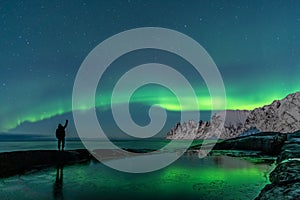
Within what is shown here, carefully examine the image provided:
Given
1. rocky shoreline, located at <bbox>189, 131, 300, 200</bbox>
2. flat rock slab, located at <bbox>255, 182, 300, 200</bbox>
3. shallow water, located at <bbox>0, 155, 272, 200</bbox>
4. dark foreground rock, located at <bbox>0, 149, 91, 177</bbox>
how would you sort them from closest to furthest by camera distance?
flat rock slab, located at <bbox>255, 182, 300, 200</bbox> → shallow water, located at <bbox>0, 155, 272, 200</bbox> → dark foreground rock, located at <bbox>0, 149, 91, 177</bbox> → rocky shoreline, located at <bbox>189, 131, 300, 200</bbox>

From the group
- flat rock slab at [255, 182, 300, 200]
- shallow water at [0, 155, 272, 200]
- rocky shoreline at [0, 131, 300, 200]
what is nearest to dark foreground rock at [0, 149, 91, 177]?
rocky shoreline at [0, 131, 300, 200]

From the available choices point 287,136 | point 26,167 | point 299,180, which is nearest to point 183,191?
point 299,180

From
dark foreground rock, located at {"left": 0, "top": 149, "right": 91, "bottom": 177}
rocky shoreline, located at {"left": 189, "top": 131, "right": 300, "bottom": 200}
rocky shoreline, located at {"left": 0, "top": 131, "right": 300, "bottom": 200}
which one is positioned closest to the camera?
rocky shoreline, located at {"left": 0, "top": 131, "right": 300, "bottom": 200}

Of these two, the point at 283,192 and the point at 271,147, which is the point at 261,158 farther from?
the point at 283,192

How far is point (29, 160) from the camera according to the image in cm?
2472

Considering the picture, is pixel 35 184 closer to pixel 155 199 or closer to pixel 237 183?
pixel 155 199

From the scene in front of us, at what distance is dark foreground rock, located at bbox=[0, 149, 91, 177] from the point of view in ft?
68.2

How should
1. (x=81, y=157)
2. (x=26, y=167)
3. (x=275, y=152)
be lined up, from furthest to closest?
(x=275, y=152)
(x=81, y=157)
(x=26, y=167)

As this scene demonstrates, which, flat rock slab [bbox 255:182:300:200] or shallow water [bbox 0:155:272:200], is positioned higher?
flat rock slab [bbox 255:182:300:200]

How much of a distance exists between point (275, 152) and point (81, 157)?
3800 centimetres

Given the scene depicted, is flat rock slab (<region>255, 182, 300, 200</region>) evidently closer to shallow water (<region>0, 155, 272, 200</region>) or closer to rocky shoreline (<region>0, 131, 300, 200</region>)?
rocky shoreline (<region>0, 131, 300, 200</region>)

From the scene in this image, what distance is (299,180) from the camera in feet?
35.6

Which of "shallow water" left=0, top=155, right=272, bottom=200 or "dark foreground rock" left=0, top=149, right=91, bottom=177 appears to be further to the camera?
"dark foreground rock" left=0, top=149, right=91, bottom=177

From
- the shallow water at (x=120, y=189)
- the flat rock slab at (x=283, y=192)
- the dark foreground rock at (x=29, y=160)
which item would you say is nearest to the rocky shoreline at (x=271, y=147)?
the flat rock slab at (x=283, y=192)
